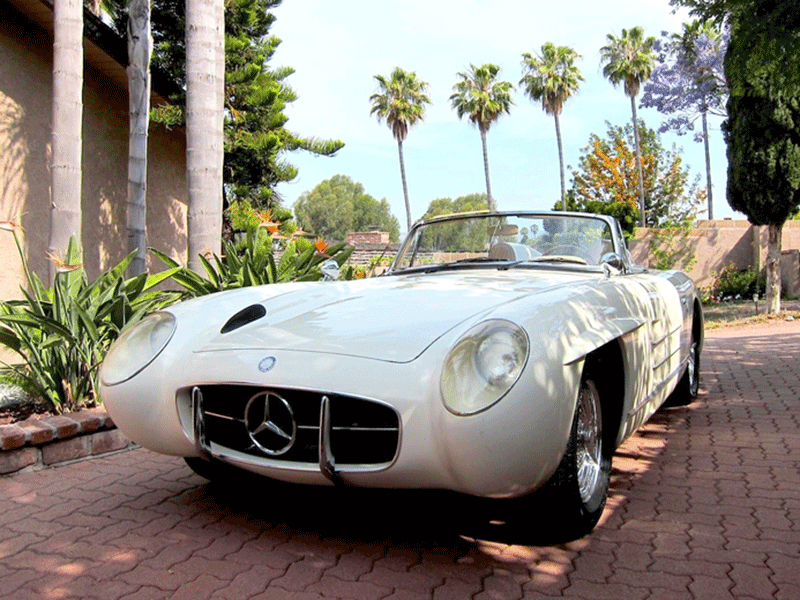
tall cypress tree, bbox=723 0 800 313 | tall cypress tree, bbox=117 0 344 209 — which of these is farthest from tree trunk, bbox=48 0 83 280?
tall cypress tree, bbox=723 0 800 313

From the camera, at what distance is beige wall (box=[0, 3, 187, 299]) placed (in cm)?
805

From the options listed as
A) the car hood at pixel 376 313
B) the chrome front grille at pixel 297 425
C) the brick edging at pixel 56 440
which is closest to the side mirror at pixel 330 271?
the car hood at pixel 376 313

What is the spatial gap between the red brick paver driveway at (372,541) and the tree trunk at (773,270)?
1074 cm

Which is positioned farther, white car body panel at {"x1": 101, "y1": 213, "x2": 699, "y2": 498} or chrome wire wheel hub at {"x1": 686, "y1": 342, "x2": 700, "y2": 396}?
chrome wire wheel hub at {"x1": 686, "y1": 342, "x2": 700, "y2": 396}

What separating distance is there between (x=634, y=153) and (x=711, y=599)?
37.0 metres

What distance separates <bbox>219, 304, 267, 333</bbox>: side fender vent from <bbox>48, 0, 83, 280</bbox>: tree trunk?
150 inches

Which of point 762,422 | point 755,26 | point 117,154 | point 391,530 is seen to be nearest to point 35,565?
point 391,530

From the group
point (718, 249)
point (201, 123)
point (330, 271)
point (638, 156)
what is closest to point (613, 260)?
point (330, 271)

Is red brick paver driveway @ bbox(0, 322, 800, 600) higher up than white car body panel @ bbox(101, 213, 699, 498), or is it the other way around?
white car body panel @ bbox(101, 213, 699, 498)

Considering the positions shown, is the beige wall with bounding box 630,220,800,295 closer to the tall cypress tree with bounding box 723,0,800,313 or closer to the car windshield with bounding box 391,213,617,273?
the tall cypress tree with bounding box 723,0,800,313

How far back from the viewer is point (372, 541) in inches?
111

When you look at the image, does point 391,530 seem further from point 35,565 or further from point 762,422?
point 762,422

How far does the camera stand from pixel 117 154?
9.80 meters

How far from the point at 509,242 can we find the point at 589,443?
152 cm
